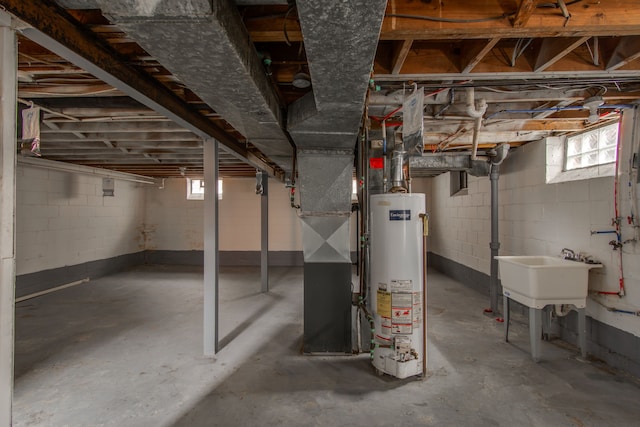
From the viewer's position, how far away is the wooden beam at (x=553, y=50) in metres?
1.64

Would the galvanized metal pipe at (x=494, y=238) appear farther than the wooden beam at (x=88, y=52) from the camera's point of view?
Yes

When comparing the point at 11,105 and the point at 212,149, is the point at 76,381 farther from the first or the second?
the point at 11,105

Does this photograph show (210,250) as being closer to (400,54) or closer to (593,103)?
(400,54)

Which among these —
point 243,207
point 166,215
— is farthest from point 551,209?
point 166,215

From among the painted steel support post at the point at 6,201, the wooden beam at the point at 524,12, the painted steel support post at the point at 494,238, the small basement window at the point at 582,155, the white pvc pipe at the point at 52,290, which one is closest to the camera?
the painted steel support post at the point at 6,201

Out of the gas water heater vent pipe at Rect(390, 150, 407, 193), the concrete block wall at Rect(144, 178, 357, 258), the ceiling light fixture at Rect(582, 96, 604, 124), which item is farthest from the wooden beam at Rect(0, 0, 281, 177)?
the concrete block wall at Rect(144, 178, 357, 258)

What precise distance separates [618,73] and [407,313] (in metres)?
A: 1.99

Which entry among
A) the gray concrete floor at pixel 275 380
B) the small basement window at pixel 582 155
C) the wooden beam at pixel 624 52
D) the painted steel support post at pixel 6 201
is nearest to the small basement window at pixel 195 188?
the gray concrete floor at pixel 275 380

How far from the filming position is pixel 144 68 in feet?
5.56

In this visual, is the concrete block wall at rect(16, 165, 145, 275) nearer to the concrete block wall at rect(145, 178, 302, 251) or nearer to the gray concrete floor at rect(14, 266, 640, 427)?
the concrete block wall at rect(145, 178, 302, 251)

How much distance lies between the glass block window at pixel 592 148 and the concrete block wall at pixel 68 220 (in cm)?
701

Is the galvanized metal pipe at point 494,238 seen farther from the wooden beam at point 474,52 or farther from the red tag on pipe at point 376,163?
the wooden beam at point 474,52

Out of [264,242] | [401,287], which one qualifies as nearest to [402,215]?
[401,287]

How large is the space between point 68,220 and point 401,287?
578cm
